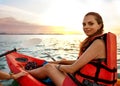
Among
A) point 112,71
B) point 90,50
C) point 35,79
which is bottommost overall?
point 35,79

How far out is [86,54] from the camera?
272cm

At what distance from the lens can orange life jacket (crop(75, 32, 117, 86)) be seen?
2.73 metres

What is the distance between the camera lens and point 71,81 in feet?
9.82

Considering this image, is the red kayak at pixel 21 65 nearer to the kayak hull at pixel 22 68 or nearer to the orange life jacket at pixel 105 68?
the kayak hull at pixel 22 68

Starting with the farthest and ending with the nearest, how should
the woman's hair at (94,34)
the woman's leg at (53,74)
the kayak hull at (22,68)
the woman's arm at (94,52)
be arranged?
the kayak hull at (22,68) → the woman's leg at (53,74) → the woman's hair at (94,34) → the woman's arm at (94,52)

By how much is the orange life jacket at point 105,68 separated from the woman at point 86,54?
0.05 metres

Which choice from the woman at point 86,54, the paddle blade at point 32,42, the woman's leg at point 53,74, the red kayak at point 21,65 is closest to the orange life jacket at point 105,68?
the woman at point 86,54

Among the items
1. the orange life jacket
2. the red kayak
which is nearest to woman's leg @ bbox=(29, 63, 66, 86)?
the red kayak

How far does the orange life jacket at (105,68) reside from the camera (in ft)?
8.95

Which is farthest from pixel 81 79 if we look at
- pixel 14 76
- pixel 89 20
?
pixel 14 76

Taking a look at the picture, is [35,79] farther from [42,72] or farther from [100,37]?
[100,37]

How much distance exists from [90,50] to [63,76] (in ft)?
1.88

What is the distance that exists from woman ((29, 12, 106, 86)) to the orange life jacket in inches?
1.8

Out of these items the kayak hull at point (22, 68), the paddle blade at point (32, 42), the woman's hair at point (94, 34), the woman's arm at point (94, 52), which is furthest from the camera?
the paddle blade at point (32, 42)
